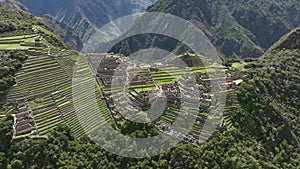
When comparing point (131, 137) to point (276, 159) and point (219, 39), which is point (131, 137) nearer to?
point (276, 159)

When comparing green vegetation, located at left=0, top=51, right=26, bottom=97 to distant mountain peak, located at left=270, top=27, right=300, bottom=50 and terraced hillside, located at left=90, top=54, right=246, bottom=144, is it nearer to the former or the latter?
terraced hillside, located at left=90, top=54, right=246, bottom=144

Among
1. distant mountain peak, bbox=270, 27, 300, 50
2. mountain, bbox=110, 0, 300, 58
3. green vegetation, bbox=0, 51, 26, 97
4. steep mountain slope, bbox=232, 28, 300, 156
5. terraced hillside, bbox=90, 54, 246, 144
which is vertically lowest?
mountain, bbox=110, 0, 300, 58

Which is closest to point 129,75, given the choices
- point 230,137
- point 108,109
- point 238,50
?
point 108,109

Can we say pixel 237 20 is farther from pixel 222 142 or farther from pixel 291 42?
pixel 222 142

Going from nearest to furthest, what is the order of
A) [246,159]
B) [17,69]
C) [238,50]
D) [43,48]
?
1. [246,159]
2. [17,69]
3. [43,48]
4. [238,50]

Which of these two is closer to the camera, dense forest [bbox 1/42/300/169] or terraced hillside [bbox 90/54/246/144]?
dense forest [bbox 1/42/300/169]

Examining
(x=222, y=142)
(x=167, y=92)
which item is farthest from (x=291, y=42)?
(x=222, y=142)

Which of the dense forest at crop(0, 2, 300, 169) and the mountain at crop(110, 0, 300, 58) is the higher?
the dense forest at crop(0, 2, 300, 169)

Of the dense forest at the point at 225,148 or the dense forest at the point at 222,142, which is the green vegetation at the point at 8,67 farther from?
the dense forest at the point at 225,148

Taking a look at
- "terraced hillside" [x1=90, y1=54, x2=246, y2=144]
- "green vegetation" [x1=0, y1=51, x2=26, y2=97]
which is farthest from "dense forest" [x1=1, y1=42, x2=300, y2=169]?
"green vegetation" [x1=0, y1=51, x2=26, y2=97]
